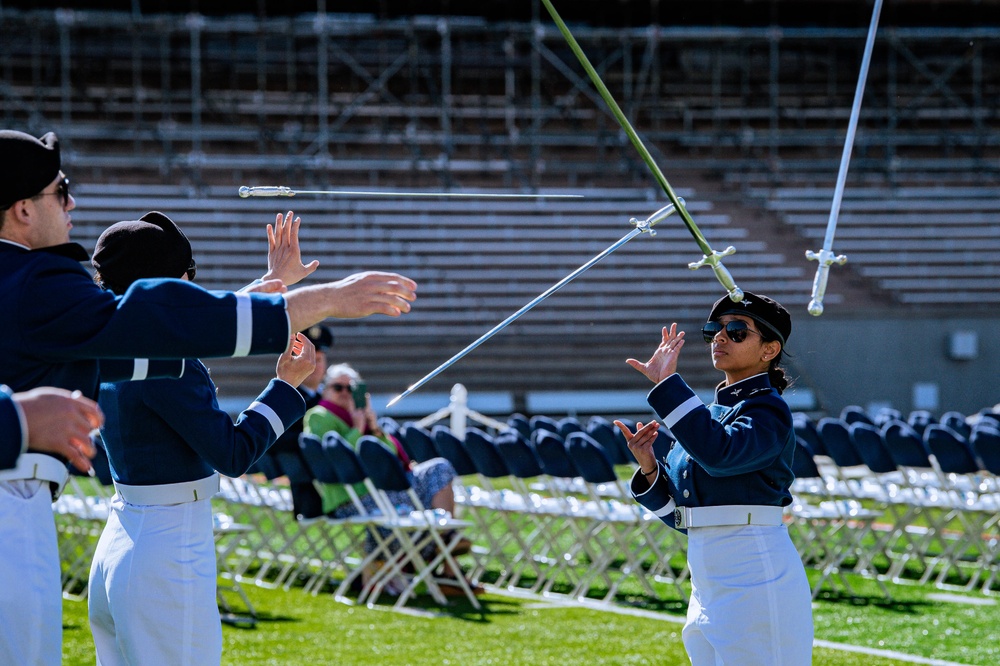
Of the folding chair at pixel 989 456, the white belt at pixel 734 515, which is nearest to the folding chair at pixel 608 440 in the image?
the folding chair at pixel 989 456

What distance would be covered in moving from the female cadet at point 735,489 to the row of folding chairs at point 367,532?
13.1ft

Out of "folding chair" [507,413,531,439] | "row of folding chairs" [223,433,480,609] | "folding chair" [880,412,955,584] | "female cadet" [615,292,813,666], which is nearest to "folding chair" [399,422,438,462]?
"row of folding chairs" [223,433,480,609]

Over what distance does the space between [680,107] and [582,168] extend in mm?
2548

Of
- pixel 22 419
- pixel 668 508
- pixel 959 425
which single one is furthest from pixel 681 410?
pixel 959 425

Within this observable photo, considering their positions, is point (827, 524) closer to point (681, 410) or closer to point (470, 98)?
point (681, 410)

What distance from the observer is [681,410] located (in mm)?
3451

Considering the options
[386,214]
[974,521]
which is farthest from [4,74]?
[974,521]

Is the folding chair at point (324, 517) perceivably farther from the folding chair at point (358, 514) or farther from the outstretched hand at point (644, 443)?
the outstretched hand at point (644, 443)

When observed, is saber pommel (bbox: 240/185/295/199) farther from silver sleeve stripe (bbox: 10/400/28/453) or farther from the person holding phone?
the person holding phone

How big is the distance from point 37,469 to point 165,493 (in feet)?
2.10

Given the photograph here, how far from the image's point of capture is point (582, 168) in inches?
869

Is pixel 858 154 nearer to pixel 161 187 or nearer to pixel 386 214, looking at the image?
pixel 386 214

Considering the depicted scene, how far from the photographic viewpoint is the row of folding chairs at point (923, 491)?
8469 mm

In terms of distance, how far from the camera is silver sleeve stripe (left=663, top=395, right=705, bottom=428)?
345 cm
